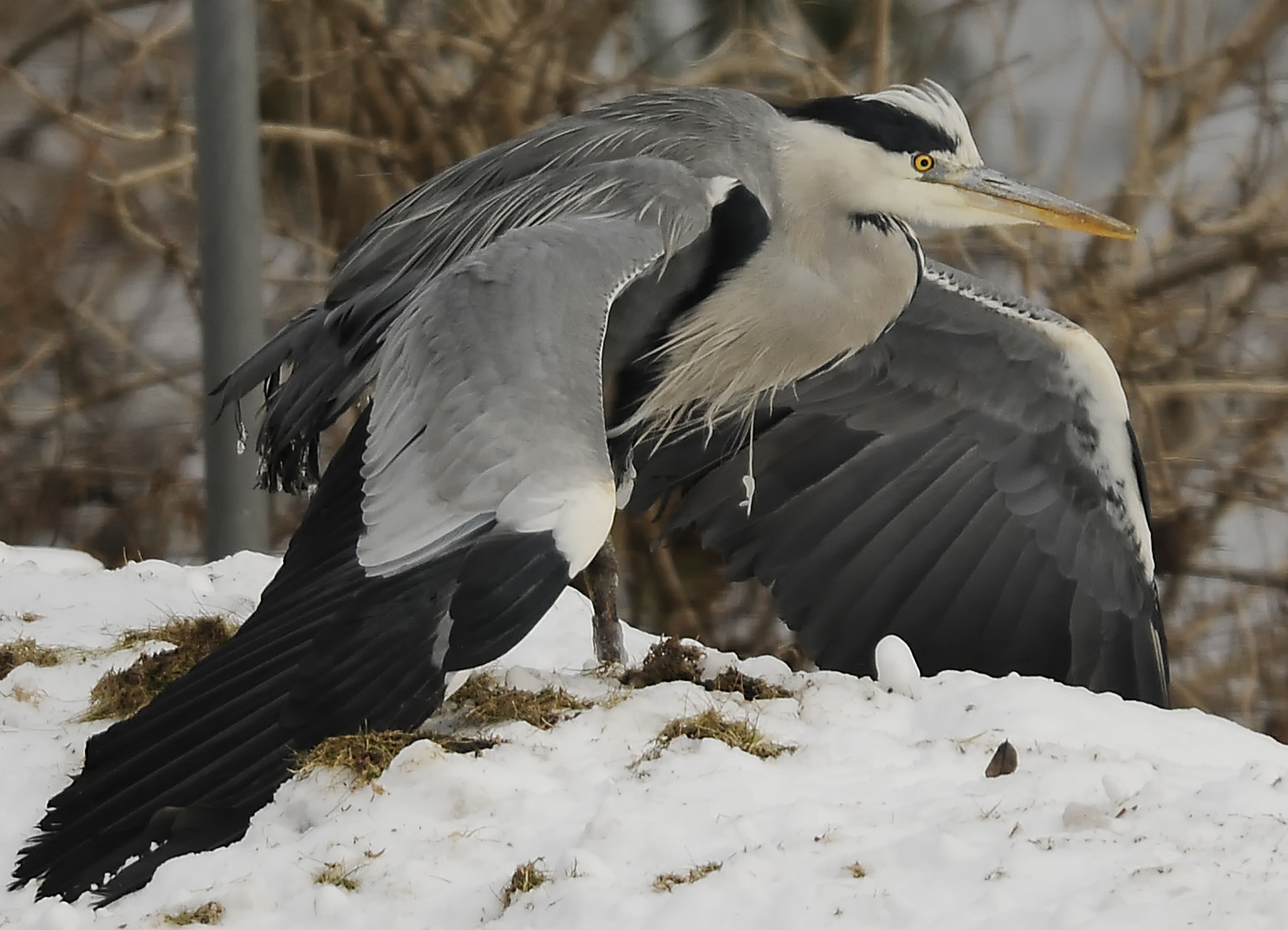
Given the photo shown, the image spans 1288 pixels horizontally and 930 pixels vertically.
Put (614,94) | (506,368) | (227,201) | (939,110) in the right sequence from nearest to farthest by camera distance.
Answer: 1. (506,368)
2. (939,110)
3. (227,201)
4. (614,94)

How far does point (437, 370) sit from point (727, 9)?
4267mm

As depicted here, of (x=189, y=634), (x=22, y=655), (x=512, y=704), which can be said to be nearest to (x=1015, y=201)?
(x=512, y=704)

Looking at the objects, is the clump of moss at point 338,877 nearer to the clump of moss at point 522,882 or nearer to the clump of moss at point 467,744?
the clump of moss at point 522,882

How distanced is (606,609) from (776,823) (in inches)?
51.5

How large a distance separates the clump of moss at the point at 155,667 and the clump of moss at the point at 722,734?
99 cm

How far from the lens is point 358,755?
3.23 m

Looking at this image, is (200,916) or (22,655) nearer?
(200,916)

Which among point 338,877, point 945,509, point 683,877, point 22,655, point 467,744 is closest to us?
point 683,877

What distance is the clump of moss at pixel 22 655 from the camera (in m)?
4.18

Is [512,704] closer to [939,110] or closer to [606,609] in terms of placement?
[606,609]

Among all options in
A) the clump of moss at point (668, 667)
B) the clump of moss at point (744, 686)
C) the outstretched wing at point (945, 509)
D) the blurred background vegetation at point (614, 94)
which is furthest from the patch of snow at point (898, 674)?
the blurred background vegetation at point (614, 94)

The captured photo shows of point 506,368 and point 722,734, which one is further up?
point 506,368

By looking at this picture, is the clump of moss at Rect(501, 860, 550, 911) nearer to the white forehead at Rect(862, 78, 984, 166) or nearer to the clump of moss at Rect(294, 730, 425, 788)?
the clump of moss at Rect(294, 730, 425, 788)

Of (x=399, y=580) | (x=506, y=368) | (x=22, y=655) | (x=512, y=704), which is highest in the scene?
(x=506, y=368)
